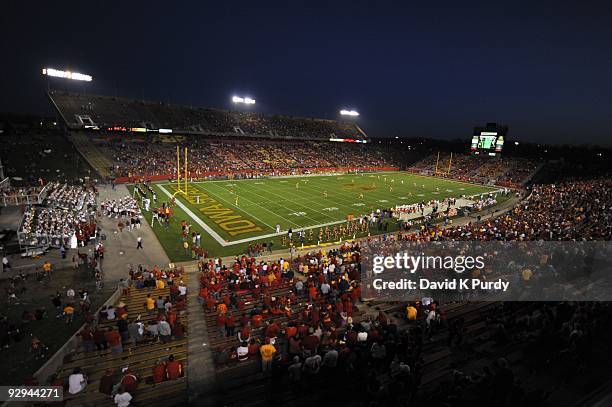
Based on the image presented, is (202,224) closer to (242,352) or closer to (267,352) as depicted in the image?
(242,352)

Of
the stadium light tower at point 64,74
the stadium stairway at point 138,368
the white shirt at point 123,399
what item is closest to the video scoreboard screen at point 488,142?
the stadium stairway at point 138,368

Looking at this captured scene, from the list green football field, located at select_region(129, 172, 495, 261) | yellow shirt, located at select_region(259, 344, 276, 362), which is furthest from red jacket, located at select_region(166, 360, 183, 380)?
green football field, located at select_region(129, 172, 495, 261)

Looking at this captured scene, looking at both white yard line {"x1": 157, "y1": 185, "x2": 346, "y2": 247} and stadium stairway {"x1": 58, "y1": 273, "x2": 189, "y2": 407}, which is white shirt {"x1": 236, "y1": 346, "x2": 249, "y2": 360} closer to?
stadium stairway {"x1": 58, "y1": 273, "x2": 189, "y2": 407}

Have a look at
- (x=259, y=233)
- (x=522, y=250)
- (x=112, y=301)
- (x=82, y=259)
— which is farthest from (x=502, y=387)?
(x=259, y=233)

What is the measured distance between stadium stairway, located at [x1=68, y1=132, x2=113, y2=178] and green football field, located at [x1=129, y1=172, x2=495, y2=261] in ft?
28.4

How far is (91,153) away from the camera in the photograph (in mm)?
48469

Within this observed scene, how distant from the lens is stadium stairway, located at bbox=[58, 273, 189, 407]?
718 centimetres

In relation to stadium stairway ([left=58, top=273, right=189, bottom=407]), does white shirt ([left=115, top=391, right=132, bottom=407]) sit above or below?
above

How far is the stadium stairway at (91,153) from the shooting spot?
4445 centimetres

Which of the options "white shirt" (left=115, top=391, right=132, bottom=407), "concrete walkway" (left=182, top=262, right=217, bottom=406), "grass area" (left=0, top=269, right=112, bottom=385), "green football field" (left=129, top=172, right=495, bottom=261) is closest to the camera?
"white shirt" (left=115, top=391, right=132, bottom=407)

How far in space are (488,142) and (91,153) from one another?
61554mm

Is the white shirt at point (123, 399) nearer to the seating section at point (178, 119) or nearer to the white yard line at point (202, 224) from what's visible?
the white yard line at point (202, 224)

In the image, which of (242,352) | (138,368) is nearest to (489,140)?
(242,352)

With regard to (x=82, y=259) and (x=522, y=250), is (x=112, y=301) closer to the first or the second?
(x=82, y=259)
